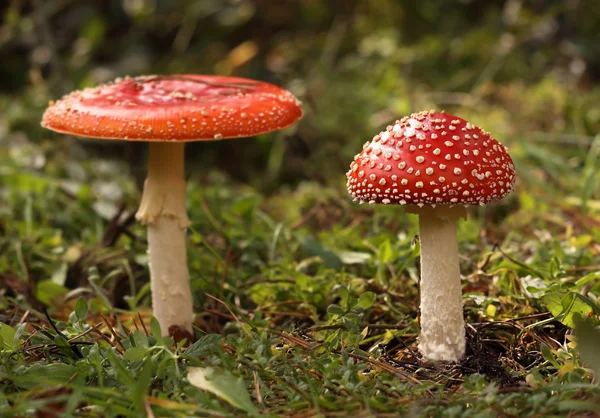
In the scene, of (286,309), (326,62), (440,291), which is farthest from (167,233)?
(326,62)

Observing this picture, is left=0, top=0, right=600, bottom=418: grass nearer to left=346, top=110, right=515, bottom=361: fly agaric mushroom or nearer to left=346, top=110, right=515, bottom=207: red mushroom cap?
left=346, top=110, right=515, bottom=361: fly agaric mushroom

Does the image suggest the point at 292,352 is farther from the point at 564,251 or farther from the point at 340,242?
the point at 564,251

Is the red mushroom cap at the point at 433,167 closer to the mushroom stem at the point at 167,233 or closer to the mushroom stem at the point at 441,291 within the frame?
the mushroom stem at the point at 441,291

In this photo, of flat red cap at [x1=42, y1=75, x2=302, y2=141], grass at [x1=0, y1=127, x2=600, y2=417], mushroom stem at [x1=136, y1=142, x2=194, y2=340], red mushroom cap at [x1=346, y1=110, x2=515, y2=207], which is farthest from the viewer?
mushroom stem at [x1=136, y1=142, x2=194, y2=340]

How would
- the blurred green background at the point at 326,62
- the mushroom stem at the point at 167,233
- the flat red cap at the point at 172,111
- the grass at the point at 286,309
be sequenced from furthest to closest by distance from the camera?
the blurred green background at the point at 326,62 → the mushroom stem at the point at 167,233 → the flat red cap at the point at 172,111 → the grass at the point at 286,309

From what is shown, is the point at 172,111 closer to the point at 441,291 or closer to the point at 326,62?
the point at 441,291

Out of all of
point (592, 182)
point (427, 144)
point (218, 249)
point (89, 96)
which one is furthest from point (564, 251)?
point (89, 96)

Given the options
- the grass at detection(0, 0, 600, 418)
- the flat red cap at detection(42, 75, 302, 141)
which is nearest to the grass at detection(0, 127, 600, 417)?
the grass at detection(0, 0, 600, 418)

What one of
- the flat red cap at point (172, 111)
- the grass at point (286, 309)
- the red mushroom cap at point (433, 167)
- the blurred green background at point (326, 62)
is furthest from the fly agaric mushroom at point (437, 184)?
the blurred green background at point (326, 62)
